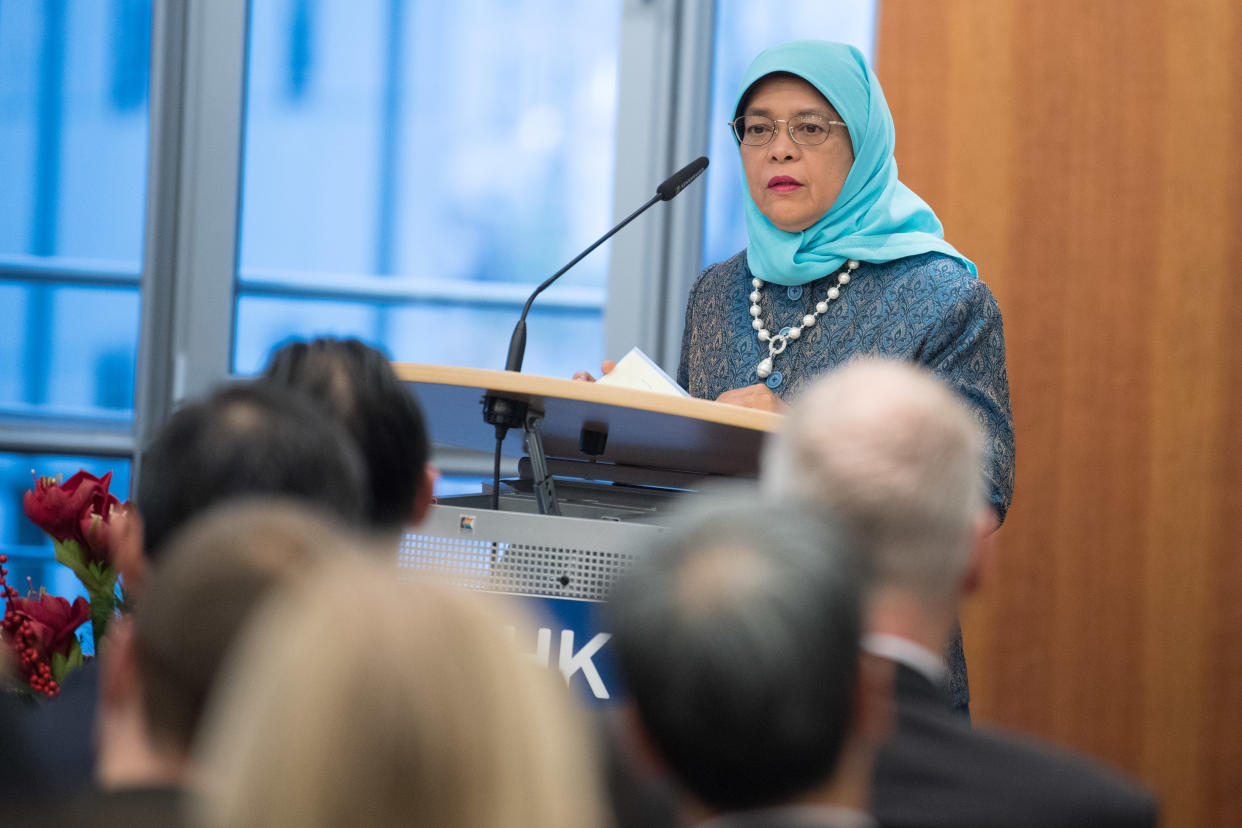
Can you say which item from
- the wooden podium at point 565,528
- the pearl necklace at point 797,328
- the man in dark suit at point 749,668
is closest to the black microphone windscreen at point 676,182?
the pearl necklace at point 797,328

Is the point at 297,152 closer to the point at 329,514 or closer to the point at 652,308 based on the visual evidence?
the point at 652,308

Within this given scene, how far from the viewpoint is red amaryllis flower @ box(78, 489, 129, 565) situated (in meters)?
1.57

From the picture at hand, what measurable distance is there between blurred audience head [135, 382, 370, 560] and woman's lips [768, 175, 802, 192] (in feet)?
4.79

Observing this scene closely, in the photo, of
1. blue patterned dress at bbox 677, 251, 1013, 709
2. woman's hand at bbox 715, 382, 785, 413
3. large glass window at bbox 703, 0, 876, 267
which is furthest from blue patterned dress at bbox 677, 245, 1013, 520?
large glass window at bbox 703, 0, 876, 267

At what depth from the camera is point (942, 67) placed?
11.1ft

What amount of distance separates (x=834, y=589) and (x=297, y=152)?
3316 mm

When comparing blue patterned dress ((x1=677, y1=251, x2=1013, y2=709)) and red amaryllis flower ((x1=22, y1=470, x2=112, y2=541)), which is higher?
blue patterned dress ((x1=677, y1=251, x2=1013, y2=709))

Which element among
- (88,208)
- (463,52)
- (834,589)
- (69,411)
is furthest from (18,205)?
(834,589)

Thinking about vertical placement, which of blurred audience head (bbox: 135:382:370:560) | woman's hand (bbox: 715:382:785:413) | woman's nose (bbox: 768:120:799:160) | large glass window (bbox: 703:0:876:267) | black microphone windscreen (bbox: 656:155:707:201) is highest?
large glass window (bbox: 703:0:876:267)

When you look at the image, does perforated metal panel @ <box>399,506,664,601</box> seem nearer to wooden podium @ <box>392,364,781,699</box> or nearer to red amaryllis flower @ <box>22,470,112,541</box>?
wooden podium @ <box>392,364,781,699</box>

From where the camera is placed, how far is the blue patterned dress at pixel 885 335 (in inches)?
78.4

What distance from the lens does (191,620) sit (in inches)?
26.7

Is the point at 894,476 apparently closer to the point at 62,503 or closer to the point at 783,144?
the point at 62,503

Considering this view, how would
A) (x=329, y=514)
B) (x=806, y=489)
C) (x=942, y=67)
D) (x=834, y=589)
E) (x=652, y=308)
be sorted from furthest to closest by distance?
(x=652, y=308) → (x=942, y=67) → (x=806, y=489) → (x=329, y=514) → (x=834, y=589)
